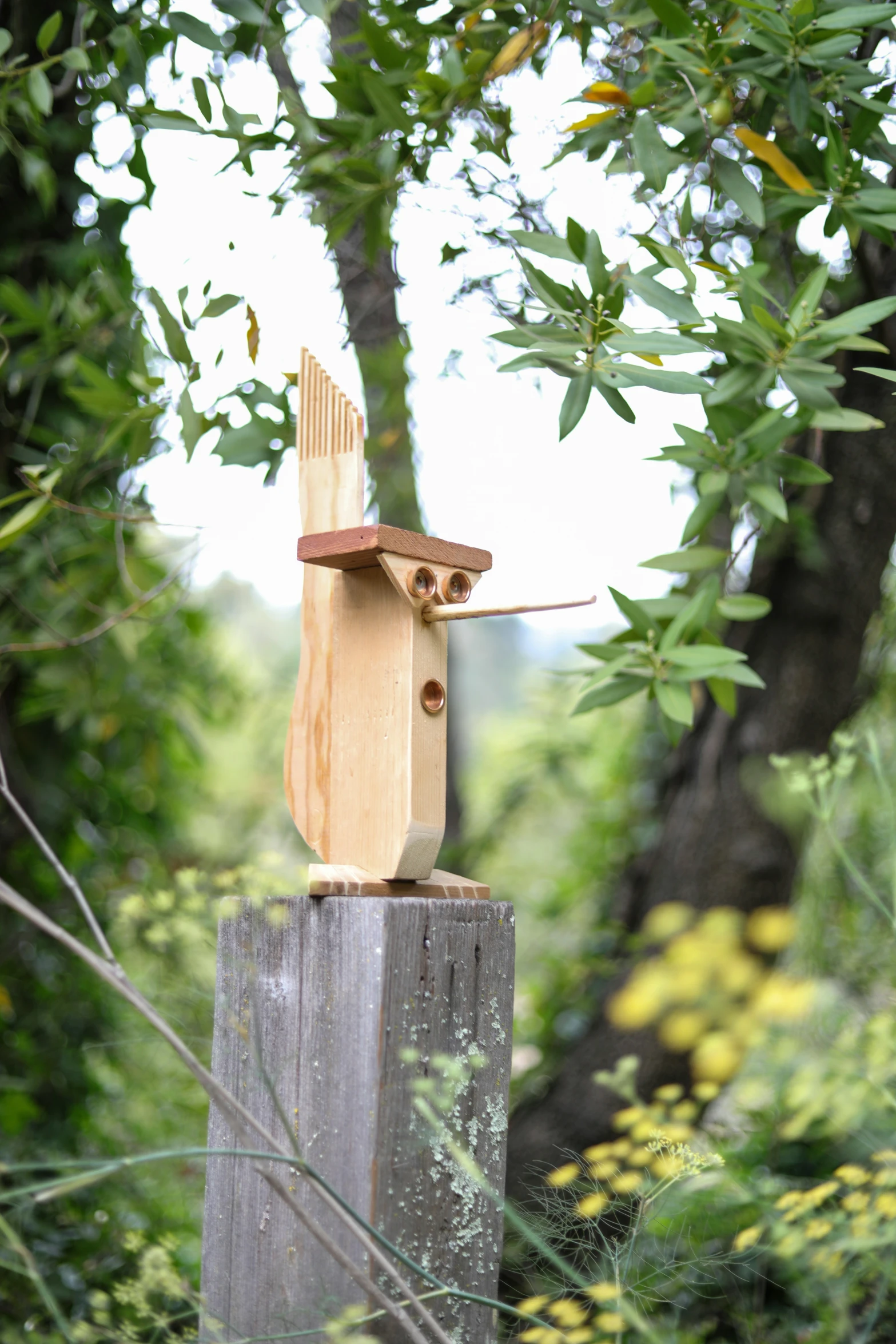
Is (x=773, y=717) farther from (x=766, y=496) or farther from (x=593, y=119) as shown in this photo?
(x=593, y=119)

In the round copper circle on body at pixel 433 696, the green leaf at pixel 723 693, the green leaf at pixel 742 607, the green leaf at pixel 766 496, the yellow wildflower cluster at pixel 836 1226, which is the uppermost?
the green leaf at pixel 766 496

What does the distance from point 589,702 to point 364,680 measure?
1.12ft

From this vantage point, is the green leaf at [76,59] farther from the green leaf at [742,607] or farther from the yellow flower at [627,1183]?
the yellow flower at [627,1183]

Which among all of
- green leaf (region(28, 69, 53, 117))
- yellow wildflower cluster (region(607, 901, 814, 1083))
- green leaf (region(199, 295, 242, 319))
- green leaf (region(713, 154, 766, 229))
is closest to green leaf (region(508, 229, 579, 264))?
green leaf (region(713, 154, 766, 229))

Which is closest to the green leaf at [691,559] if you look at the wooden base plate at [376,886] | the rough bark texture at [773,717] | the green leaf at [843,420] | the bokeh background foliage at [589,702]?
the bokeh background foliage at [589,702]

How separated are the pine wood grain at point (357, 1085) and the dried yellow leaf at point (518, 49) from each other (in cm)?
121

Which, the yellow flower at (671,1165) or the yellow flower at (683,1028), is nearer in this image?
the yellow flower at (671,1165)

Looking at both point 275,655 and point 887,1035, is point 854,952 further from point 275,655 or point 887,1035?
point 275,655

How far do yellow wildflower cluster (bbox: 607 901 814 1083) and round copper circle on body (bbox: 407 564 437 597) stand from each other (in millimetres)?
552

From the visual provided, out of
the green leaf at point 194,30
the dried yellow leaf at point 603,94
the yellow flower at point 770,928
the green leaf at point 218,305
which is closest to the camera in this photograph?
the dried yellow leaf at point 603,94

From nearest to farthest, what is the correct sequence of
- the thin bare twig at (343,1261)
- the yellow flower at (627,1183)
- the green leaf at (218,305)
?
the thin bare twig at (343,1261) → the yellow flower at (627,1183) → the green leaf at (218,305)

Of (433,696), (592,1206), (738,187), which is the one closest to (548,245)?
(738,187)

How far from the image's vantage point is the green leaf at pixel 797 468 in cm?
144

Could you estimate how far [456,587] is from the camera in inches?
52.9
